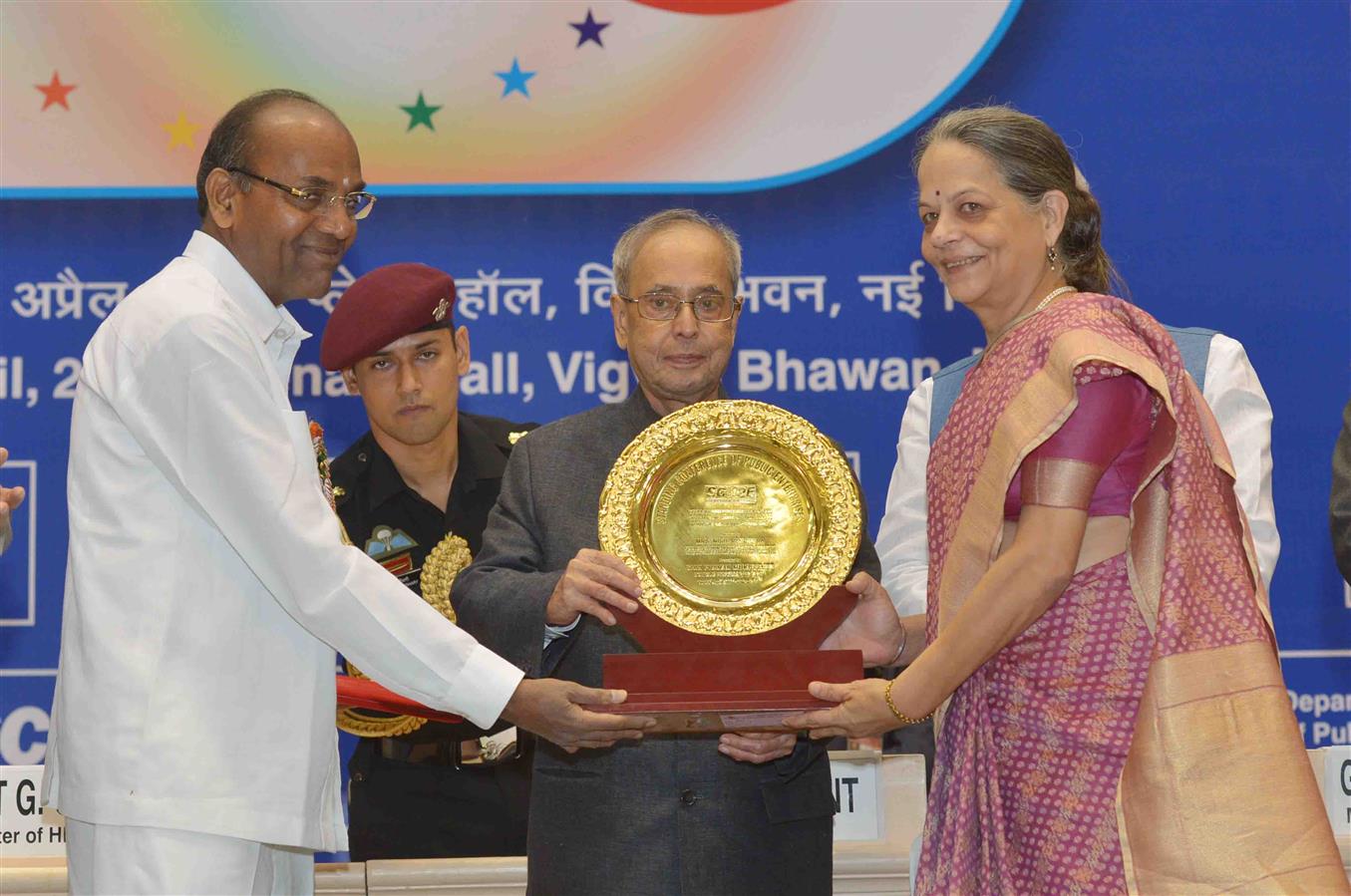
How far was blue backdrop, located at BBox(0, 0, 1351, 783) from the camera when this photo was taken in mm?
4922

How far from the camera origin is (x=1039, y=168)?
8.91 ft

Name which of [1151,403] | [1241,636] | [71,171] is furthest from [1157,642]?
[71,171]

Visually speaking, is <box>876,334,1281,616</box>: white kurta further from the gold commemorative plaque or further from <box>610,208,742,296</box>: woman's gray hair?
<box>610,208,742,296</box>: woman's gray hair

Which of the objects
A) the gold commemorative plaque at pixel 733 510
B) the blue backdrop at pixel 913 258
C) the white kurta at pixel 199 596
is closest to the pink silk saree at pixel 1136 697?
the gold commemorative plaque at pixel 733 510

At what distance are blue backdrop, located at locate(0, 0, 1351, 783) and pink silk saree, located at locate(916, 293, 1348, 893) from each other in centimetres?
248

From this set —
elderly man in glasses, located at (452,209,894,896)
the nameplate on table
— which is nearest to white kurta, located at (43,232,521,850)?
elderly man in glasses, located at (452,209,894,896)

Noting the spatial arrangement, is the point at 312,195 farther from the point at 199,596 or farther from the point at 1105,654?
the point at 1105,654

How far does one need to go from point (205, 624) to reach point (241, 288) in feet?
2.07

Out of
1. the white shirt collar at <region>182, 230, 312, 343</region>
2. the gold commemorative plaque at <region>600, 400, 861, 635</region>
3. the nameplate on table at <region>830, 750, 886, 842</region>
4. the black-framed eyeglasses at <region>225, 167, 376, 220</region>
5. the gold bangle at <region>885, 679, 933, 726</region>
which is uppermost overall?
the black-framed eyeglasses at <region>225, 167, 376, 220</region>

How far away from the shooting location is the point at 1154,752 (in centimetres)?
232

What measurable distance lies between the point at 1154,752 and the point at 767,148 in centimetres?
303

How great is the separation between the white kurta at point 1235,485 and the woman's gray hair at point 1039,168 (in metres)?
0.61

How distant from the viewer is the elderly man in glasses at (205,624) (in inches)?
96.0

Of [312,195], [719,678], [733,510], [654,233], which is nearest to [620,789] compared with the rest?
[719,678]
